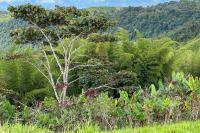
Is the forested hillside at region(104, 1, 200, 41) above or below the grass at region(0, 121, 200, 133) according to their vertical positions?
below

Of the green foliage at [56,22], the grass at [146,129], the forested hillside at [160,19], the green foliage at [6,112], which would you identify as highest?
the green foliage at [56,22]

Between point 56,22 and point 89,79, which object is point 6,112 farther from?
point 89,79

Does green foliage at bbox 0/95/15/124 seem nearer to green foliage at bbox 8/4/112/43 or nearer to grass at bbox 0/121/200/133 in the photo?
grass at bbox 0/121/200/133

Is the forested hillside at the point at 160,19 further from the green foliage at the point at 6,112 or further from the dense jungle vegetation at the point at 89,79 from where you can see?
the green foliage at the point at 6,112

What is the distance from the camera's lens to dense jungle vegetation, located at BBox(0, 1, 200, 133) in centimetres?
838

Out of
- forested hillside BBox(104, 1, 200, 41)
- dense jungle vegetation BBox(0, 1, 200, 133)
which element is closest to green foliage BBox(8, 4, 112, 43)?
dense jungle vegetation BBox(0, 1, 200, 133)

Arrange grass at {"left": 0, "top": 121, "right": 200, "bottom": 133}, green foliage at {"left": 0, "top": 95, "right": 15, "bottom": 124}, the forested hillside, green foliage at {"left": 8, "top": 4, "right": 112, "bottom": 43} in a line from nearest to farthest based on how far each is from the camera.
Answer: grass at {"left": 0, "top": 121, "right": 200, "bottom": 133} < green foliage at {"left": 0, "top": 95, "right": 15, "bottom": 124} < green foliage at {"left": 8, "top": 4, "right": 112, "bottom": 43} < the forested hillside

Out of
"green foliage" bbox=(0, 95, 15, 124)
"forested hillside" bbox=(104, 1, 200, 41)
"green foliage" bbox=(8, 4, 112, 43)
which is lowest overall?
"forested hillside" bbox=(104, 1, 200, 41)

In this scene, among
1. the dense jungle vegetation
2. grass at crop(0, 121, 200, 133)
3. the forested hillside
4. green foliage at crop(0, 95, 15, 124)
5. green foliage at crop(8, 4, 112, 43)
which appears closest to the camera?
grass at crop(0, 121, 200, 133)

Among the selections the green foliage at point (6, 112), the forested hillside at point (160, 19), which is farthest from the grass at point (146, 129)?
the forested hillside at point (160, 19)

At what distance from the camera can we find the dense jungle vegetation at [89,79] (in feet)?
27.5

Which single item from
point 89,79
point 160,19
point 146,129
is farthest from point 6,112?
point 160,19

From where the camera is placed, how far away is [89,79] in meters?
21.1

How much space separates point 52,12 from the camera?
56.1ft
